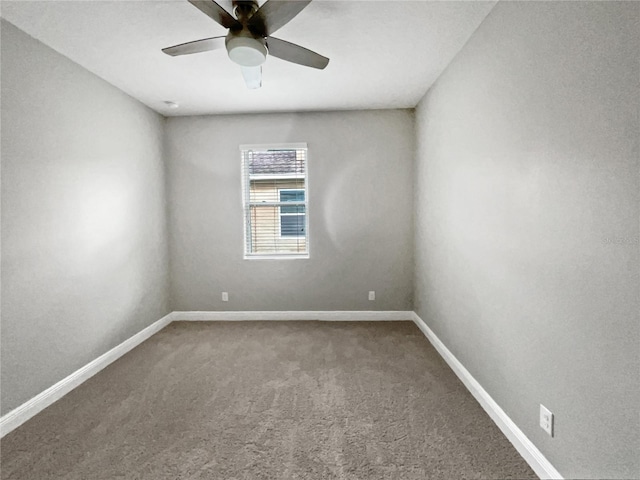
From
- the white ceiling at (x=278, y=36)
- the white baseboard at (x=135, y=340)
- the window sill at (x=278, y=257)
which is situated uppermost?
the white ceiling at (x=278, y=36)

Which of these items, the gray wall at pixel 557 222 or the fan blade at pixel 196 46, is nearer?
the gray wall at pixel 557 222

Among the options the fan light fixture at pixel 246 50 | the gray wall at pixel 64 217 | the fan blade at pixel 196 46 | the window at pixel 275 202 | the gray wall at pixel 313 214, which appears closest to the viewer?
the fan light fixture at pixel 246 50

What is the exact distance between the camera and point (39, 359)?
219 centimetres

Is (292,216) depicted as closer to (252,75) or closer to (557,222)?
(252,75)

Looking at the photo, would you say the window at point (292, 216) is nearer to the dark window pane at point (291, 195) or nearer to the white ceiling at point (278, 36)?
the dark window pane at point (291, 195)

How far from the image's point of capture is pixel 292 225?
3.99 meters

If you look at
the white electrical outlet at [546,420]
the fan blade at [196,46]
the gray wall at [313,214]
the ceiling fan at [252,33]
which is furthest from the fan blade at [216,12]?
the white electrical outlet at [546,420]

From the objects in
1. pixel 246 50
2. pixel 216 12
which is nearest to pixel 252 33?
pixel 246 50

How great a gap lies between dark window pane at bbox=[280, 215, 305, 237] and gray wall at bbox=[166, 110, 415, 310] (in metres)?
0.17

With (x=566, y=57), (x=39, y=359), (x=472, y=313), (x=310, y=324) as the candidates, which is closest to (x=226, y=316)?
(x=310, y=324)

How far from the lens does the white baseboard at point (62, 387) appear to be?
1.96 meters

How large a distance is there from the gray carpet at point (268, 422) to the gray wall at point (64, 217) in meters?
0.41

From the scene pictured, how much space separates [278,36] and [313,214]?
79.7 inches

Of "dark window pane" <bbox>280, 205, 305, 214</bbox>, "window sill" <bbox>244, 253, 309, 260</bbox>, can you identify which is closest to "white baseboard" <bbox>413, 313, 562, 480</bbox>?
"window sill" <bbox>244, 253, 309, 260</bbox>
